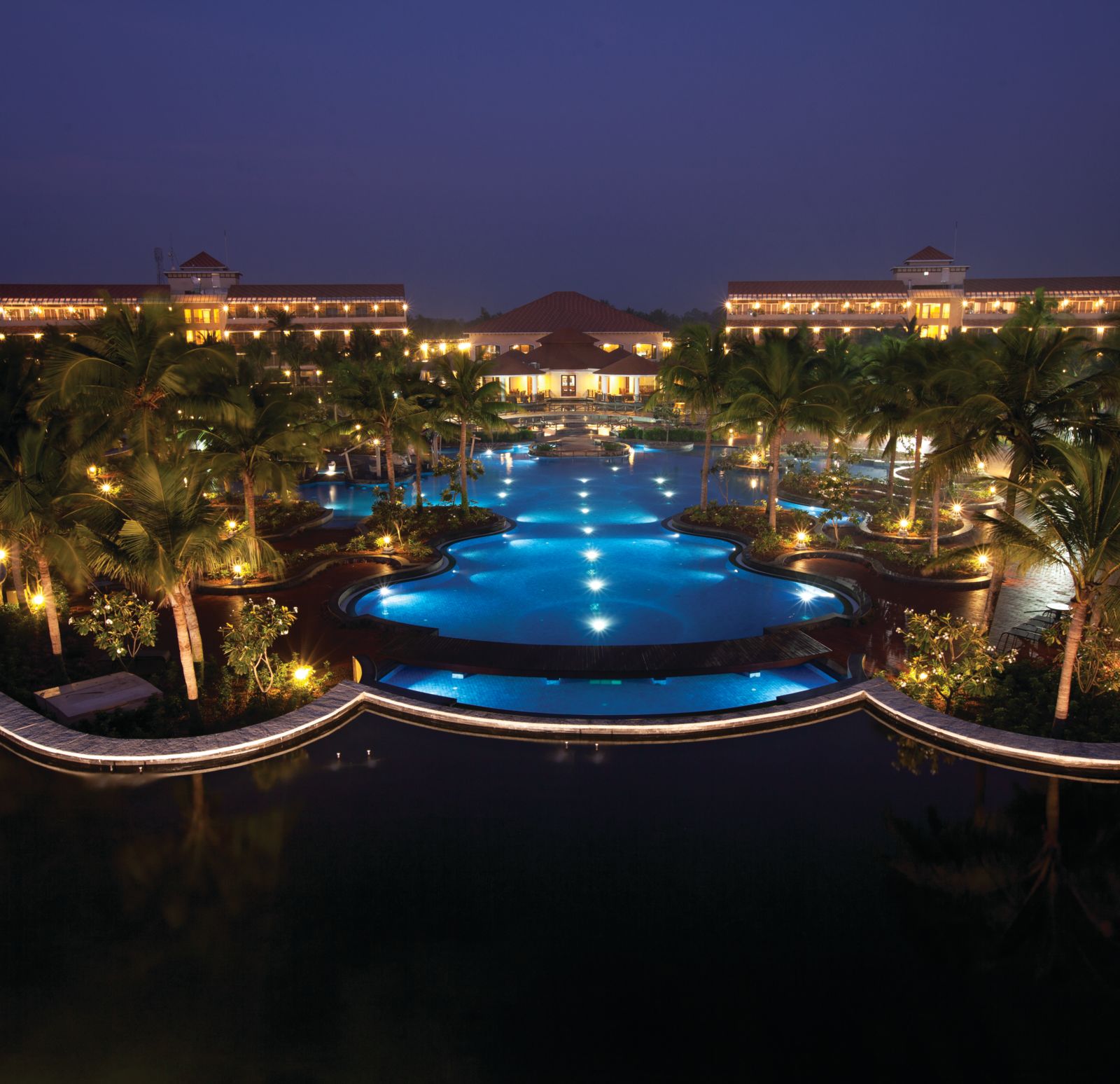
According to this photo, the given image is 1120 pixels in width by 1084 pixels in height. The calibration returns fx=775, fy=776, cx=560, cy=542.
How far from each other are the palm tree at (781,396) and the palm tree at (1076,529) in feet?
28.1

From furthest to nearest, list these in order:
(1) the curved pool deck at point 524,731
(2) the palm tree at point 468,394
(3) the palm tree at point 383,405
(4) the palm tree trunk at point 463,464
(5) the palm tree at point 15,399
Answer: (4) the palm tree trunk at point 463,464 < (2) the palm tree at point 468,394 < (3) the palm tree at point 383,405 < (5) the palm tree at point 15,399 < (1) the curved pool deck at point 524,731

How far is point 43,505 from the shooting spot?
10.4 m

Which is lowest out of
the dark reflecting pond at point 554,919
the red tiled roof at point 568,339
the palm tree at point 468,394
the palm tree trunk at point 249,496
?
the dark reflecting pond at point 554,919

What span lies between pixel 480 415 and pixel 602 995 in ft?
57.9

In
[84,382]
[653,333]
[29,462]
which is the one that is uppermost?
[653,333]

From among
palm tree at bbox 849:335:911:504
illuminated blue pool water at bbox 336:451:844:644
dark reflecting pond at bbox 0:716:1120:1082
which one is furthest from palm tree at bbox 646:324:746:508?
dark reflecting pond at bbox 0:716:1120:1082

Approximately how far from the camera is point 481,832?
7.37 metres

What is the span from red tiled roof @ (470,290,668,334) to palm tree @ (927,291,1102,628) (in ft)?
177

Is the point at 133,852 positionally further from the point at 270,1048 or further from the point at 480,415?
the point at 480,415

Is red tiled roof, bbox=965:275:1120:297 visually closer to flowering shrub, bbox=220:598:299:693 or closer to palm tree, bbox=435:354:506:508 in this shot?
palm tree, bbox=435:354:506:508

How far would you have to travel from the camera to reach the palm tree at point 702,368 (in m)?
20.0

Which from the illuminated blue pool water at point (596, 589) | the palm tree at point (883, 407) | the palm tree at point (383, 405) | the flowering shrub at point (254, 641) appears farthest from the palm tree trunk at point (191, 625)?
the palm tree at point (883, 407)

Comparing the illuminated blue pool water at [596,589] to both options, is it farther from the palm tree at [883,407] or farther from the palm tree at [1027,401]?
the palm tree at [883,407]

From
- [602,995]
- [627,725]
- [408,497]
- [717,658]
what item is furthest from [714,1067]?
[408,497]
